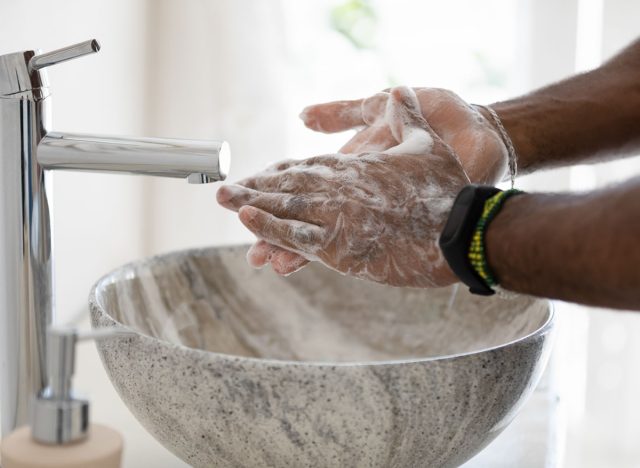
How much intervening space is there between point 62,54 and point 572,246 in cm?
38

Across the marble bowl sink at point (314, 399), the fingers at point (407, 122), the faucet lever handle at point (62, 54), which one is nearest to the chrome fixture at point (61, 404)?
the marble bowl sink at point (314, 399)

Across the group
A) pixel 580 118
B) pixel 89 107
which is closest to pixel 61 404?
pixel 580 118

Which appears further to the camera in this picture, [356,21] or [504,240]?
[356,21]

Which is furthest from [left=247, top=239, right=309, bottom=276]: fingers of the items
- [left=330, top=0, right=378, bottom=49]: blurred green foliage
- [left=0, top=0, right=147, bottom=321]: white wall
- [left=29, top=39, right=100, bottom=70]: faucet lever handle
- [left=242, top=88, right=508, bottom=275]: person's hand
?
[left=330, top=0, right=378, bottom=49]: blurred green foliage

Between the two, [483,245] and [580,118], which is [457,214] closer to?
[483,245]

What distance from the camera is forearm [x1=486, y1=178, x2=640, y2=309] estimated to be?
1.79 feet

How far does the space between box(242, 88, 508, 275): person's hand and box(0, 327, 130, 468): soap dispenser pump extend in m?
0.30

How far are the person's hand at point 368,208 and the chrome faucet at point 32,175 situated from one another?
84 millimetres

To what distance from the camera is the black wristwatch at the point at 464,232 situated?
0.63 m

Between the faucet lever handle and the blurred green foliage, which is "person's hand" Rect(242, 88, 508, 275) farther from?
the blurred green foliage

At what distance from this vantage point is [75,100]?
3.62 feet

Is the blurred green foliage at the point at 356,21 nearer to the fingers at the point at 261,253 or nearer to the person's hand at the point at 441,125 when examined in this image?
the person's hand at the point at 441,125

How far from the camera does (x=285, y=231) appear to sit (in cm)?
73

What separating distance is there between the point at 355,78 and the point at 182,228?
1.32 ft
